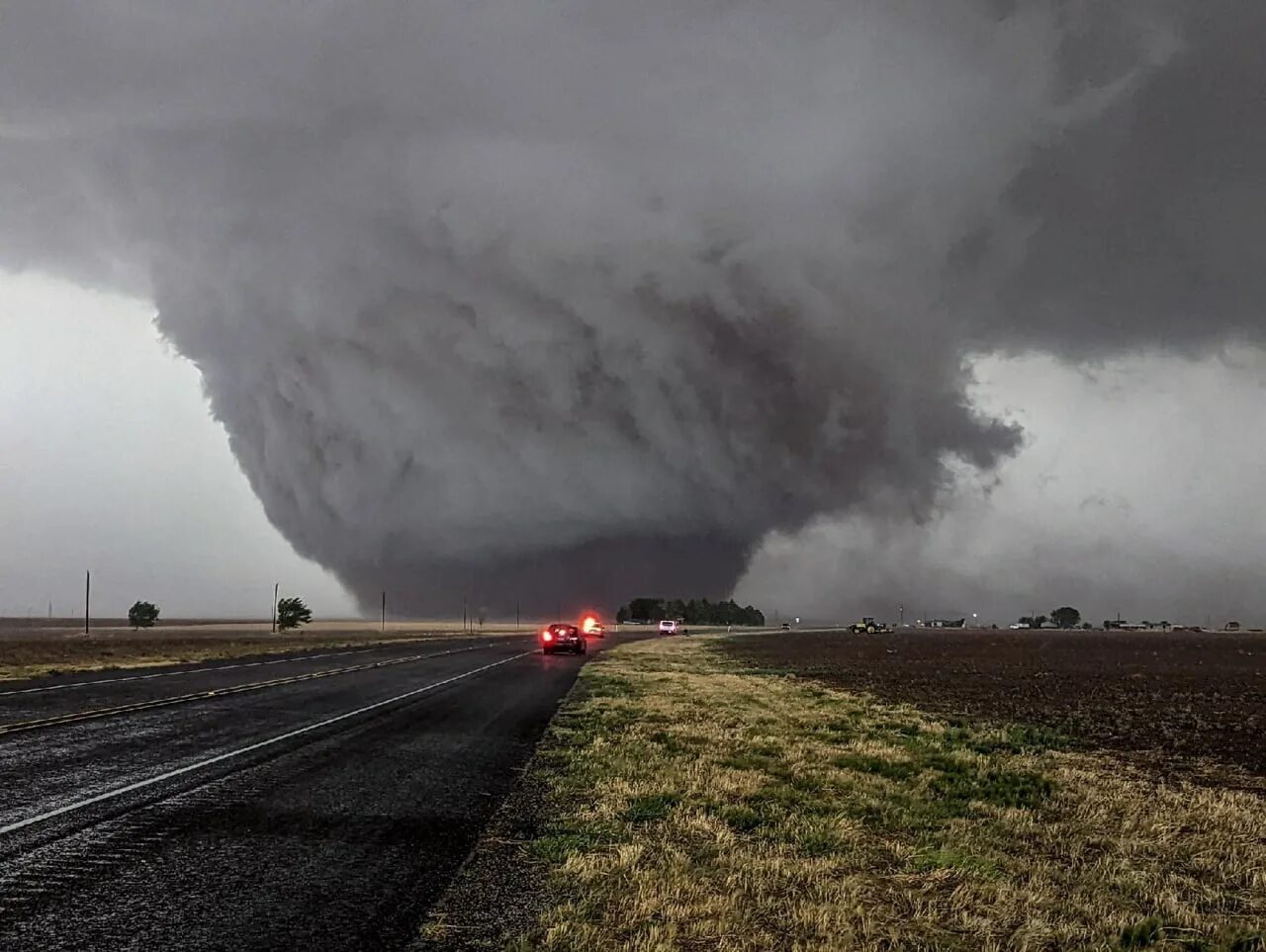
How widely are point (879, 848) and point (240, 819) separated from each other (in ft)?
22.1

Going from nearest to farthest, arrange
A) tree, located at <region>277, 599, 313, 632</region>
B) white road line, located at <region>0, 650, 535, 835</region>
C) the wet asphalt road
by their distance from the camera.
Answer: the wet asphalt road → white road line, located at <region>0, 650, 535, 835</region> → tree, located at <region>277, 599, 313, 632</region>

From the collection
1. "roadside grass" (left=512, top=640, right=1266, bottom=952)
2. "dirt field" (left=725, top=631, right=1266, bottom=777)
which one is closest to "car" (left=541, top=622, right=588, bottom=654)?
"dirt field" (left=725, top=631, right=1266, bottom=777)

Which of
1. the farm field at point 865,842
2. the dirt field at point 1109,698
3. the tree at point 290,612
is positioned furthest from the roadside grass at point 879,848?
the tree at point 290,612

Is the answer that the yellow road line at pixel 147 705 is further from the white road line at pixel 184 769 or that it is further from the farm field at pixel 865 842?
the farm field at pixel 865 842

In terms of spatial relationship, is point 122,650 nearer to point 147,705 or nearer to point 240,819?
point 147,705

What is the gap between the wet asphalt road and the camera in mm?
6383

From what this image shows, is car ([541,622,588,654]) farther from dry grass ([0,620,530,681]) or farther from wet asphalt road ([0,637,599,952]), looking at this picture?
wet asphalt road ([0,637,599,952])

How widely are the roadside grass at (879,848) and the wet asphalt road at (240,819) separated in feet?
4.24

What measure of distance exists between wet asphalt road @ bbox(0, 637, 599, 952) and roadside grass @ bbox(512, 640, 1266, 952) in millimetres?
1292

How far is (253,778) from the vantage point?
11859mm

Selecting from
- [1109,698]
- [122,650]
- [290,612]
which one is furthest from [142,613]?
[1109,698]

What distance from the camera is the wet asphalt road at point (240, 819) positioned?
6.38m

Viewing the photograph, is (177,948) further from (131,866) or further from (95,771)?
(95,771)

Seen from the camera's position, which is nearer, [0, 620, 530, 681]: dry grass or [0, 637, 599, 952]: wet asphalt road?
[0, 637, 599, 952]: wet asphalt road
